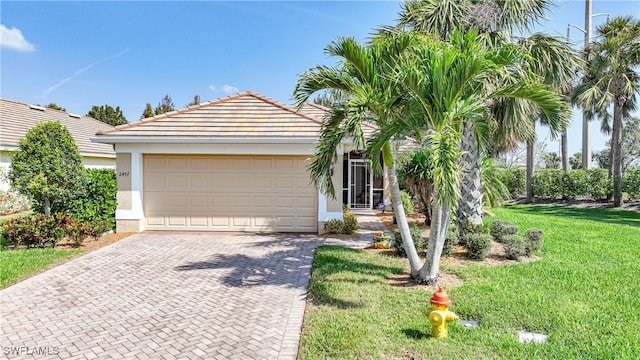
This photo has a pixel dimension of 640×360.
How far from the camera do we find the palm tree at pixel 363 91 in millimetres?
5703

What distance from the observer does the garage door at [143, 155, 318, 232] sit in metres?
11.2

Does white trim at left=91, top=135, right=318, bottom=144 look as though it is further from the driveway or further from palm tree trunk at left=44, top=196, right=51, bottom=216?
the driveway

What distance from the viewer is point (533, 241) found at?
821cm

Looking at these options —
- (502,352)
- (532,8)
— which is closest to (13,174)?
(502,352)

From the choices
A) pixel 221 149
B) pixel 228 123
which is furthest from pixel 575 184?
pixel 221 149

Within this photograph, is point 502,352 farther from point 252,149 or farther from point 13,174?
point 13,174

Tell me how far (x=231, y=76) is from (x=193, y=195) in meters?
12.7

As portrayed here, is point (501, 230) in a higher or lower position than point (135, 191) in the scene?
lower

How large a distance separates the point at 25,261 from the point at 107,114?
3257 cm

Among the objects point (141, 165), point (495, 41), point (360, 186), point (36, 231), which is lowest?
point (36, 231)

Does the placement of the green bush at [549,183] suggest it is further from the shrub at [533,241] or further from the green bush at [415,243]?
the green bush at [415,243]

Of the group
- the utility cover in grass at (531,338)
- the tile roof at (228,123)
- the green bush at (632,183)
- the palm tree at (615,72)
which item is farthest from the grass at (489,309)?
the green bush at (632,183)

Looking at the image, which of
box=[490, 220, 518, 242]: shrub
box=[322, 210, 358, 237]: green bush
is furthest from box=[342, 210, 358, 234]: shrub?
box=[490, 220, 518, 242]: shrub

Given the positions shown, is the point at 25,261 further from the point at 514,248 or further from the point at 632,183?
the point at 632,183
